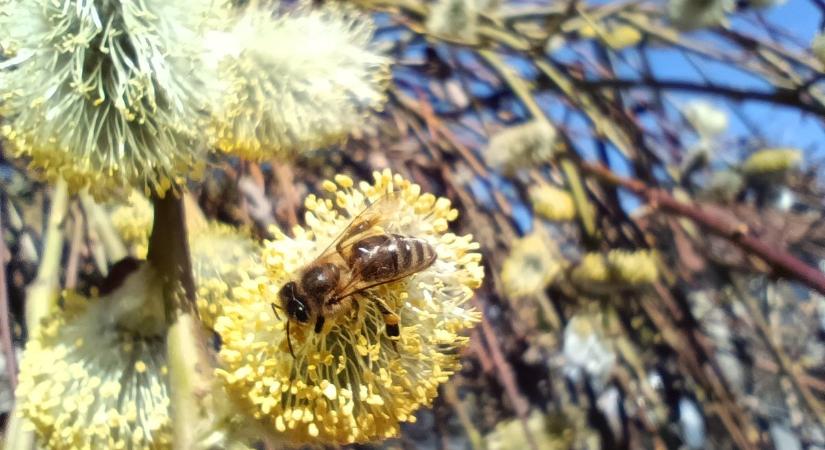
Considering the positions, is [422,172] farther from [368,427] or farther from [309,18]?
[368,427]

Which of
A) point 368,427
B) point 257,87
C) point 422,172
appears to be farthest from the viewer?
point 422,172

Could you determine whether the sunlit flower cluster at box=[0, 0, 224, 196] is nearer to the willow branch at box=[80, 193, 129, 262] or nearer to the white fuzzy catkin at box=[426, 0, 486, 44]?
the willow branch at box=[80, 193, 129, 262]

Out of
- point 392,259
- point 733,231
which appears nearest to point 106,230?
point 392,259

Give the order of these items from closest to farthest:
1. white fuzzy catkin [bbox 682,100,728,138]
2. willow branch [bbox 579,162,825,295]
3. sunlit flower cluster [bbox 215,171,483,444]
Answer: sunlit flower cluster [bbox 215,171,483,444] < willow branch [bbox 579,162,825,295] < white fuzzy catkin [bbox 682,100,728,138]

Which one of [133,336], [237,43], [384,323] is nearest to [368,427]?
[384,323]

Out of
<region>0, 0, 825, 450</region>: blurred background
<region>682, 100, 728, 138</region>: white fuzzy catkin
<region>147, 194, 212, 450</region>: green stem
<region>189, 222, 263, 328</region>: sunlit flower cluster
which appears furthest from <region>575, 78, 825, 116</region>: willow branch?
<region>682, 100, 728, 138</region>: white fuzzy catkin

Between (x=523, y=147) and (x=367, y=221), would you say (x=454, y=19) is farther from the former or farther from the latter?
(x=367, y=221)
